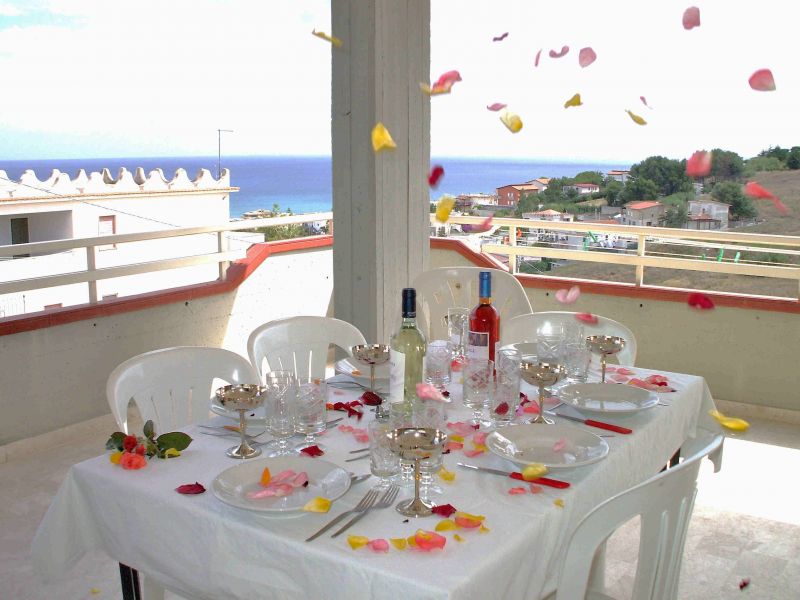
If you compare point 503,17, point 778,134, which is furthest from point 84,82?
point 503,17

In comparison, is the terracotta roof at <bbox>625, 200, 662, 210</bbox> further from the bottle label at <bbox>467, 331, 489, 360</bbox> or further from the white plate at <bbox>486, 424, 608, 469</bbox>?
the white plate at <bbox>486, 424, 608, 469</bbox>

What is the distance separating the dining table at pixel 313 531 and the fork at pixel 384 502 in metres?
0.01

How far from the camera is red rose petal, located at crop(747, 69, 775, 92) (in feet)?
3.95

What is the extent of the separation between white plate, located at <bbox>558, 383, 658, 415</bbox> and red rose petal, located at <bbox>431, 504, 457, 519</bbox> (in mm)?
634

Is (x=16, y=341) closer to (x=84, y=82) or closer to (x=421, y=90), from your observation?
(x=421, y=90)

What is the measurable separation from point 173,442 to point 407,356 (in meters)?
0.54

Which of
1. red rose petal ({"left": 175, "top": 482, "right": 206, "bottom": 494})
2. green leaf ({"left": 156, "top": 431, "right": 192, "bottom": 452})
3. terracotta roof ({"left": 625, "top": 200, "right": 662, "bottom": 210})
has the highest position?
terracotta roof ({"left": 625, "top": 200, "right": 662, "bottom": 210})

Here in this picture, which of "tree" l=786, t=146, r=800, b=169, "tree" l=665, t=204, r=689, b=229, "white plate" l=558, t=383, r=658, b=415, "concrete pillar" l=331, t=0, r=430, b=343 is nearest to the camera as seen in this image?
"white plate" l=558, t=383, r=658, b=415

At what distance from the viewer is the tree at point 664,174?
5.57 metres

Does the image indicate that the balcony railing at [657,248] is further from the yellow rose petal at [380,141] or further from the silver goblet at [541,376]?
the silver goblet at [541,376]

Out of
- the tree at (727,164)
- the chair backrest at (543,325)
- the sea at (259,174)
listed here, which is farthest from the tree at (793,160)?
the sea at (259,174)

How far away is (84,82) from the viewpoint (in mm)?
30094

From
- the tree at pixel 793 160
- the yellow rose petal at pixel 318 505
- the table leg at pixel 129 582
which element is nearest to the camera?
the yellow rose petal at pixel 318 505

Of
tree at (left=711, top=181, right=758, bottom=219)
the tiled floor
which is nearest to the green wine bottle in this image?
the tiled floor
